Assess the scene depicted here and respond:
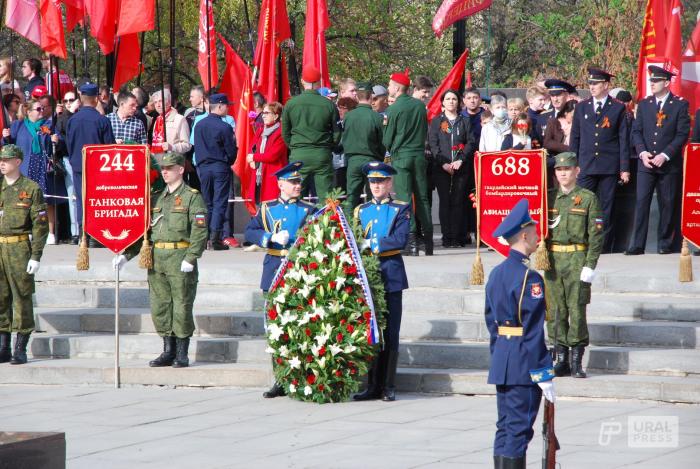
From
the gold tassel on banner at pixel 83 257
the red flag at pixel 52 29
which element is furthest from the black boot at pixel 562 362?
the red flag at pixel 52 29

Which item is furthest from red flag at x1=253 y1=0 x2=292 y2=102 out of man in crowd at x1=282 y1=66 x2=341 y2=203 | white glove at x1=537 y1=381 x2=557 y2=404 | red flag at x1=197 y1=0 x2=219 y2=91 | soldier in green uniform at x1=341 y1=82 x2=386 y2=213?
white glove at x1=537 y1=381 x2=557 y2=404

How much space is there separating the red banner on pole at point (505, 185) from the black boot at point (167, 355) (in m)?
3.09

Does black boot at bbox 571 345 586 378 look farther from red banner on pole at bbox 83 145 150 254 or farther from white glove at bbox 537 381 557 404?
red banner on pole at bbox 83 145 150 254

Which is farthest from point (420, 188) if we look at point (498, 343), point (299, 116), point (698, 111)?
point (498, 343)

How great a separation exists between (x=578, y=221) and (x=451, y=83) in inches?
277

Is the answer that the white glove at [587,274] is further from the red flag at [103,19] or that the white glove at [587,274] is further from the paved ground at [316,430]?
the red flag at [103,19]

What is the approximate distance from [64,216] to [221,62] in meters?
13.0

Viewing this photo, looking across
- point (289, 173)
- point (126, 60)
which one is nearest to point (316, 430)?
point (289, 173)

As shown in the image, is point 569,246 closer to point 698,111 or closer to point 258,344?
point 258,344

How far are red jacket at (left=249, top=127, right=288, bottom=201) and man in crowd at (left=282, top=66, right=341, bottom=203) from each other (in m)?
0.80

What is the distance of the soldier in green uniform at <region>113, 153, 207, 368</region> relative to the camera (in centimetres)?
1306

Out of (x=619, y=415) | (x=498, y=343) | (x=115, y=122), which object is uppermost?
(x=115, y=122)

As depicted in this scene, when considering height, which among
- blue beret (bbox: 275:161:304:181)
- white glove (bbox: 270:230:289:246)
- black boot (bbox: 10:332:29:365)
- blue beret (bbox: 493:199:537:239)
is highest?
blue beret (bbox: 275:161:304:181)

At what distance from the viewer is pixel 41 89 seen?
19031mm
